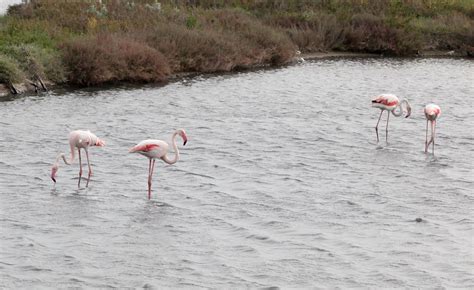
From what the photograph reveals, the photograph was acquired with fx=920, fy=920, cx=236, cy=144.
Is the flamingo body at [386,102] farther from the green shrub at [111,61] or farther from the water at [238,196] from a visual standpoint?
the green shrub at [111,61]

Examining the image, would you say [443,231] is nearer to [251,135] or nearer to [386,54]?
[251,135]

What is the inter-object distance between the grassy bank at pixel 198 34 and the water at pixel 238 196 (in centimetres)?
111

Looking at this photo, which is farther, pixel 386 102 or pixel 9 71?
pixel 9 71

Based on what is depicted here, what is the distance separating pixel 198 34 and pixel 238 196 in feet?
48.5

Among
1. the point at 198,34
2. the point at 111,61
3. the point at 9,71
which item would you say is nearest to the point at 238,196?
the point at 9,71

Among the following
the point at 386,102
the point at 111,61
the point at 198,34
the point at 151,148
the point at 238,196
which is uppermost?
the point at 198,34

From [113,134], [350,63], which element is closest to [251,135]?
[113,134]

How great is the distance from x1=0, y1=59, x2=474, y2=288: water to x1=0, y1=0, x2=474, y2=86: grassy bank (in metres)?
1.11

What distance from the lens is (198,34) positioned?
96.9ft

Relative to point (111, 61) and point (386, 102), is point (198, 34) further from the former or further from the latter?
point (386, 102)

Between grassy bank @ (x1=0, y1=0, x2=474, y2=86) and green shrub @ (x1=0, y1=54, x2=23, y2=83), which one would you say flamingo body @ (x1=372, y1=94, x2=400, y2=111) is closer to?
grassy bank @ (x1=0, y1=0, x2=474, y2=86)

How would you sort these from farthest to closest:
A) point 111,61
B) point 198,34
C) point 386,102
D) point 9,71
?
Answer: point 198,34 → point 111,61 → point 9,71 → point 386,102

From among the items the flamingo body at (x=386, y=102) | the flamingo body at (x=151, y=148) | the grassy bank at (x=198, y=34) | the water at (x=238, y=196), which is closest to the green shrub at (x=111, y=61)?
the grassy bank at (x=198, y=34)

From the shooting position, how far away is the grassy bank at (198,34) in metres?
25.5
